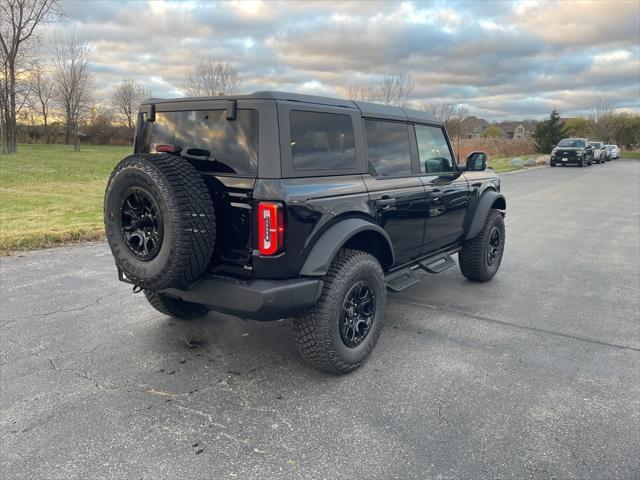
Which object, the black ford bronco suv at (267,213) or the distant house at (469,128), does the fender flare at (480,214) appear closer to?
the black ford bronco suv at (267,213)

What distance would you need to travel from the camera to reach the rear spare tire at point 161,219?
2764 millimetres

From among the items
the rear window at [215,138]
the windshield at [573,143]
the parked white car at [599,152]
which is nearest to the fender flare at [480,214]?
the rear window at [215,138]

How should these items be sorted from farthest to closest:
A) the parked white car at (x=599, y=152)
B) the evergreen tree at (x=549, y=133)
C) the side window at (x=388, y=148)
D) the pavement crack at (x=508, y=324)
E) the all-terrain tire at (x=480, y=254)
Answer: the evergreen tree at (x=549, y=133) → the parked white car at (x=599, y=152) → the all-terrain tire at (x=480, y=254) → the pavement crack at (x=508, y=324) → the side window at (x=388, y=148)

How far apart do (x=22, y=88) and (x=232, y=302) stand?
3780 cm

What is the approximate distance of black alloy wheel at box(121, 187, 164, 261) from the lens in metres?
2.89

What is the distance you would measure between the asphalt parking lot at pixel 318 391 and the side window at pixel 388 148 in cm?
143

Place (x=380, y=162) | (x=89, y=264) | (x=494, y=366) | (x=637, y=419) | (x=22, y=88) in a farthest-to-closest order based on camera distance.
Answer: (x=22, y=88) < (x=89, y=264) < (x=380, y=162) < (x=494, y=366) < (x=637, y=419)

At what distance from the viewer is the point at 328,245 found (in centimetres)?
310

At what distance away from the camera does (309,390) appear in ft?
10.2

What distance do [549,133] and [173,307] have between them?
44450 millimetres

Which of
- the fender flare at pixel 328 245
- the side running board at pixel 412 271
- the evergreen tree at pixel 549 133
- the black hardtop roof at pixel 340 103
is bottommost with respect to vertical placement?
the side running board at pixel 412 271

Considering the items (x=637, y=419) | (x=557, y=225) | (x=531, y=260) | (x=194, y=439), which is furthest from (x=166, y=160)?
(x=557, y=225)

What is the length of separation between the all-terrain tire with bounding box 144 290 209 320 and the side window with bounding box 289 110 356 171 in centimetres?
166

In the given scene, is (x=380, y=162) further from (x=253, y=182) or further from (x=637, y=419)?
(x=637, y=419)
